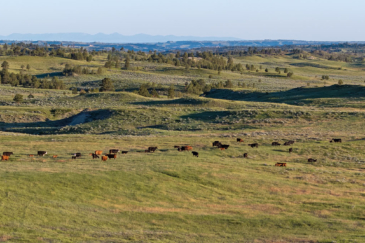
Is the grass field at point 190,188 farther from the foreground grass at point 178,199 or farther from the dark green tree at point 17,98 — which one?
the dark green tree at point 17,98

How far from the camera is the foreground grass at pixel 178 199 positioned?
67.1ft

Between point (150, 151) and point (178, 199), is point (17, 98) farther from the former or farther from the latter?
point (178, 199)

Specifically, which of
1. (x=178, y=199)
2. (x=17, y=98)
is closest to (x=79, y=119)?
(x=17, y=98)

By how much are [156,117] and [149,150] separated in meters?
28.0

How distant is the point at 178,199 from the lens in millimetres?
25203

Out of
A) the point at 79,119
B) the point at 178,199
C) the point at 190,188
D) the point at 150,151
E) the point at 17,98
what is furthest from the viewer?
the point at 17,98

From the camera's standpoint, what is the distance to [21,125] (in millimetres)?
65938

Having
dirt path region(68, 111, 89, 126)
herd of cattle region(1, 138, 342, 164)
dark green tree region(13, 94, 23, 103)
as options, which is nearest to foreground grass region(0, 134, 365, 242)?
herd of cattle region(1, 138, 342, 164)

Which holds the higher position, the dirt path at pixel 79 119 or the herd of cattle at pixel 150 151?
the herd of cattle at pixel 150 151

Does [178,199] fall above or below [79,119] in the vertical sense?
above

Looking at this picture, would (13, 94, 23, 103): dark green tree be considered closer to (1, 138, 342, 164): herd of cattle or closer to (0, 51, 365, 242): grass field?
(0, 51, 365, 242): grass field

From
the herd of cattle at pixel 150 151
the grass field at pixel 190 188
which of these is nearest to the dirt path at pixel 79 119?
the grass field at pixel 190 188

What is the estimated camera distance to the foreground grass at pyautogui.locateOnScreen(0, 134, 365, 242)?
20.4 meters

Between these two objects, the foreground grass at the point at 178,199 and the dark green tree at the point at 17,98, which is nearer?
the foreground grass at the point at 178,199
